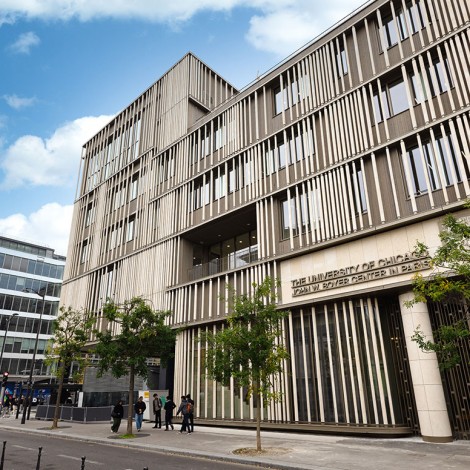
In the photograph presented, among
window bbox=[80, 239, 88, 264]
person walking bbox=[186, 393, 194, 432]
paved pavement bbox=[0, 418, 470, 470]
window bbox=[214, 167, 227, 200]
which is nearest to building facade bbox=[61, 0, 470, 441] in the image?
window bbox=[214, 167, 227, 200]

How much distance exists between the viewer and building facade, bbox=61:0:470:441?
51.5 feet

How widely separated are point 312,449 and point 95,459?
276 inches

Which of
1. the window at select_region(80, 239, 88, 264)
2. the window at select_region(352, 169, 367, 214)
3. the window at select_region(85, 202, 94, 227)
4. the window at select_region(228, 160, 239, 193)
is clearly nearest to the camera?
the window at select_region(352, 169, 367, 214)

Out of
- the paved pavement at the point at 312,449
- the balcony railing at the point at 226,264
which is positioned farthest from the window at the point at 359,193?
the paved pavement at the point at 312,449

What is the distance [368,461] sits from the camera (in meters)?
10.9

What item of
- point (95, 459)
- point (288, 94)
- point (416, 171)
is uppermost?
point (288, 94)

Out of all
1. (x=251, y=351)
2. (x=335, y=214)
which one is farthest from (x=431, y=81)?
(x=251, y=351)

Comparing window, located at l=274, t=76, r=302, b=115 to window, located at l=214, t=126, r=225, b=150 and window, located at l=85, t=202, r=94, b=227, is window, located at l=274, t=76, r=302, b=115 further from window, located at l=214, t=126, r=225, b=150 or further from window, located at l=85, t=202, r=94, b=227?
window, located at l=85, t=202, r=94, b=227

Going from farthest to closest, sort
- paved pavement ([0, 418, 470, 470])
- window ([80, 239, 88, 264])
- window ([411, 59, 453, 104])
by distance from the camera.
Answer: window ([80, 239, 88, 264]) → window ([411, 59, 453, 104]) → paved pavement ([0, 418, 470, 470])

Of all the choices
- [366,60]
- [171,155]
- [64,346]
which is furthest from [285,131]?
[64,346]

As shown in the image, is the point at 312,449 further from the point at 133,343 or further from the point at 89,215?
the point at 89,215

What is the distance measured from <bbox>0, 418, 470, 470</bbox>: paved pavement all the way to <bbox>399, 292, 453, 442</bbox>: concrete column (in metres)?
0.52

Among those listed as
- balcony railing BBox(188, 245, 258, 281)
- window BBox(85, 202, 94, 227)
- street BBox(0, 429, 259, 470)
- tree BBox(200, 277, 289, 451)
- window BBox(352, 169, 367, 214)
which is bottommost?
street BBox(0, 429, 259, 470)

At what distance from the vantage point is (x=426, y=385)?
47.8ft
